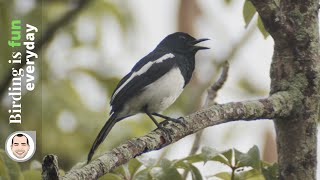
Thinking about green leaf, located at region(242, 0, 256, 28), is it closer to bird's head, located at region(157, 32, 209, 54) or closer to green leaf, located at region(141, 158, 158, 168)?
green leaf, located at region(141, 158, 158, 168)

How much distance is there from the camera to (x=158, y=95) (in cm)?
411

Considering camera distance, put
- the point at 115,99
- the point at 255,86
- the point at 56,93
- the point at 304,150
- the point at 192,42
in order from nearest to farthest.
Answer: the point at 304,150, the point at 115,99, the point at 56,93, the point at 192,42, the point at 255,86

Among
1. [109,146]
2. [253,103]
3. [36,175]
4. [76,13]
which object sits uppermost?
[76,13]

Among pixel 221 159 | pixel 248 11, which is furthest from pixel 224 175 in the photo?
pixel 248 11

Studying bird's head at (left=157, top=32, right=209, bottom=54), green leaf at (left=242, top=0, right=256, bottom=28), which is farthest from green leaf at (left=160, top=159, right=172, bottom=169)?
Result: bird's head at (left=157, top=32, right=209, bottom=54)

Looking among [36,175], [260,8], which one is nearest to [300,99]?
[260,8]

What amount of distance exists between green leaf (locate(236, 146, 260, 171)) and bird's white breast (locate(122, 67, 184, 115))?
133cm

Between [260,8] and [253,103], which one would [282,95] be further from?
[260,8]

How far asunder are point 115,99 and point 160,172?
4.25ft

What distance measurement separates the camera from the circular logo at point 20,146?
3098 millimetres

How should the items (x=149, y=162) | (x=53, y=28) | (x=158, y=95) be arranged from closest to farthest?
(x=149, y=162) < (x=53, y=28) < (x=158, y=95)

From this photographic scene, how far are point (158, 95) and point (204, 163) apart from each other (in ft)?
4.44

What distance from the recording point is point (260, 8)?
9.53ft

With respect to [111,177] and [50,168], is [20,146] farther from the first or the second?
[50,168]
